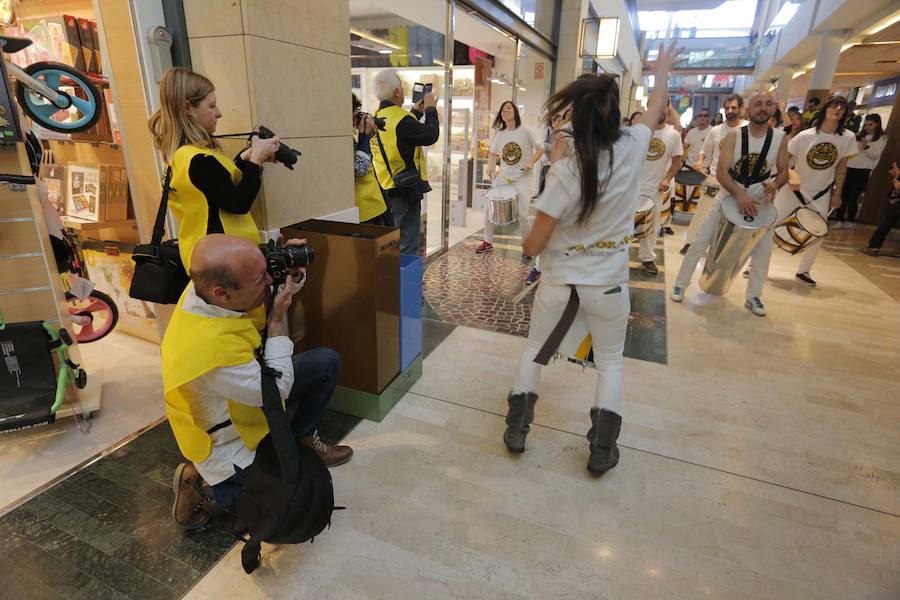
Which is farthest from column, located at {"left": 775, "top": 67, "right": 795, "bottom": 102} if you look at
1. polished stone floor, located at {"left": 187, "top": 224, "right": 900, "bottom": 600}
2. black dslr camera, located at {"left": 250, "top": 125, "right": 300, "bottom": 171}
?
black dslr camera, located at {"left": 250, "top": 125, "right": 300, "bottom": 171}

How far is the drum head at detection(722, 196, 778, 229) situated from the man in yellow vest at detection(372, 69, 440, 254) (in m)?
2.31

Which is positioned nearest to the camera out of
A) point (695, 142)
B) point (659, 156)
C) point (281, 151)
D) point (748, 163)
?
point (281, 151)

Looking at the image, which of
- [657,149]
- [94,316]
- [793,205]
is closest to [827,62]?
[793,205]

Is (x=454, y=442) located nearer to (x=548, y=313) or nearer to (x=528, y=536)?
(x=528, y=536)

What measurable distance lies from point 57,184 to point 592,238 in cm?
347

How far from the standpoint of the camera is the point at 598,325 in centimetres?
202

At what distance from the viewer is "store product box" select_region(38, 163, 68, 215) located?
3.16 meters

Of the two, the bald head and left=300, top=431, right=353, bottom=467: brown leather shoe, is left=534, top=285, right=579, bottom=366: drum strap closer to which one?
left=300, top=431, right=353, bottom=467: brown leather shoe

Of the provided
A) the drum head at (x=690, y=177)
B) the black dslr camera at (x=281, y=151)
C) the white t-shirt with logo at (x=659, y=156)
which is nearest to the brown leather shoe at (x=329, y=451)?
the black dslr camera at (x=281, y=151)

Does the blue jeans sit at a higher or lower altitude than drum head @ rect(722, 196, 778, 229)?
lower

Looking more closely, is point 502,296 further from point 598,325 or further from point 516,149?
point 598,325

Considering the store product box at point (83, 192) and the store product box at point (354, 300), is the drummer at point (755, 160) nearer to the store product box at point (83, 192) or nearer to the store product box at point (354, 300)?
the store product box at point (354, 300)

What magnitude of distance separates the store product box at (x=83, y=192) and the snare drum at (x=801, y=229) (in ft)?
17.4

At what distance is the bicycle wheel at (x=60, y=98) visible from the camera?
218cm
